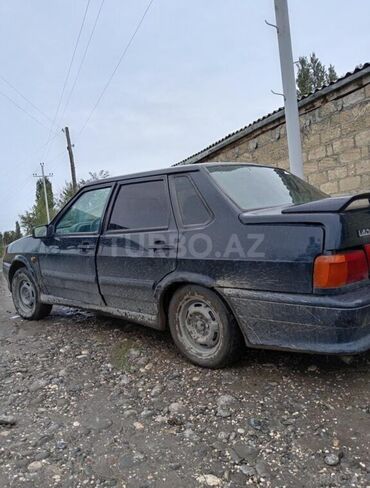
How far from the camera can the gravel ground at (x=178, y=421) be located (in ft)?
6.15

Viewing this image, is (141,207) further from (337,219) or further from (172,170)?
(337,219)

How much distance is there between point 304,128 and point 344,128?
93 cm

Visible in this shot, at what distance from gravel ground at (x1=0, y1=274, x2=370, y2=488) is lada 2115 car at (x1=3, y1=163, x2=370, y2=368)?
348 millimetres

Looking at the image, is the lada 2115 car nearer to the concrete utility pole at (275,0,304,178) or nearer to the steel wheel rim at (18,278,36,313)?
the steel wheel rim at (18,278,36,313)

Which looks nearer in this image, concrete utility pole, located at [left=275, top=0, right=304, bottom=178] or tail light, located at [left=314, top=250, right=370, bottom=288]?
tail light, located at [left=314, top=250, right=370, bottom=288]

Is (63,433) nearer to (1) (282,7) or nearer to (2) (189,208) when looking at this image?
(2) (189,208)

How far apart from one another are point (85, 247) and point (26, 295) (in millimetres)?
1688

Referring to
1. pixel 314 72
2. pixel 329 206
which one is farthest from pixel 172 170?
pixel 314 72

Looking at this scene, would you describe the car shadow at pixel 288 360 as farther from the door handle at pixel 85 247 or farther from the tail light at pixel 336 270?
the door handle at pixel 85 247

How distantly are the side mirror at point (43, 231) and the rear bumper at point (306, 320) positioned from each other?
255 centimetres

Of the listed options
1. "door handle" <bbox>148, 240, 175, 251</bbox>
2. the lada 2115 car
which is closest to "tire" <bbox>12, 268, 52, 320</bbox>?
the lada 2115 car

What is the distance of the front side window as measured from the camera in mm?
3760

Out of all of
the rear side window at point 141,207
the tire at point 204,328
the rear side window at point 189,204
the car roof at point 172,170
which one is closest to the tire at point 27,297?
the rear side window at point 141,207

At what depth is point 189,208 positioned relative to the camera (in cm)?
298
